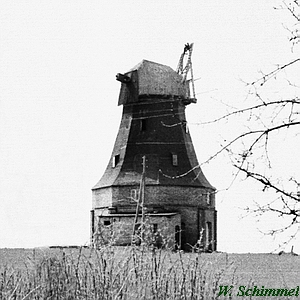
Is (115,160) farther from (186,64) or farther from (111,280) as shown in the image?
(111,280)

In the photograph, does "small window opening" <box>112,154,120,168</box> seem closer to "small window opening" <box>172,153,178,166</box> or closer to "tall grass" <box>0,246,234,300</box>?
"small window opening" <box>172,153,178,166</box>

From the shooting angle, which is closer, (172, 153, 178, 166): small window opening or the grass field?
the grass field

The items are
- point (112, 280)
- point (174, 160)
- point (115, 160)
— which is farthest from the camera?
point (115, 160)

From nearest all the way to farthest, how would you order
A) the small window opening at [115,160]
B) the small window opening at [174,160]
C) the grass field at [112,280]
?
the grass field at [112,280] → the small window opening at [174,160] → the small window opening at [115,160]

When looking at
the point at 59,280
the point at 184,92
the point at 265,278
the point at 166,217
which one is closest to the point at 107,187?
the point at 166,217

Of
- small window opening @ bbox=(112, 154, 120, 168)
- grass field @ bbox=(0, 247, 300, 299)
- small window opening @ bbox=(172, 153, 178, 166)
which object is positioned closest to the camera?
grass field @ bbox=(0, 247, 300, 299)

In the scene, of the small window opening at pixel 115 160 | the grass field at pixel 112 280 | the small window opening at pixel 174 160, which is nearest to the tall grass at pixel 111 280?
the grass field at pixel 112 280

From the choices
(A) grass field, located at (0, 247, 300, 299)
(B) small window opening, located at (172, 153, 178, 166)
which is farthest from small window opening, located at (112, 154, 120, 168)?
(A) grass field, located at (0, 247, 300, 299)

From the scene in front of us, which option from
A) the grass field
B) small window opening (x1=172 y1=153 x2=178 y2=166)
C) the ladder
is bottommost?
the grass field

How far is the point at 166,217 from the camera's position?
33750mm

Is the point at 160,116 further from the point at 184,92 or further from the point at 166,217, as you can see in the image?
the point at 166,217

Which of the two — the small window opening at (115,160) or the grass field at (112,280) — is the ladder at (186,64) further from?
the grass field at (112,280)

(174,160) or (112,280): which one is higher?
(174,160)

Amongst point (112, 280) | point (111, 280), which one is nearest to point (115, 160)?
point (112, 280)
